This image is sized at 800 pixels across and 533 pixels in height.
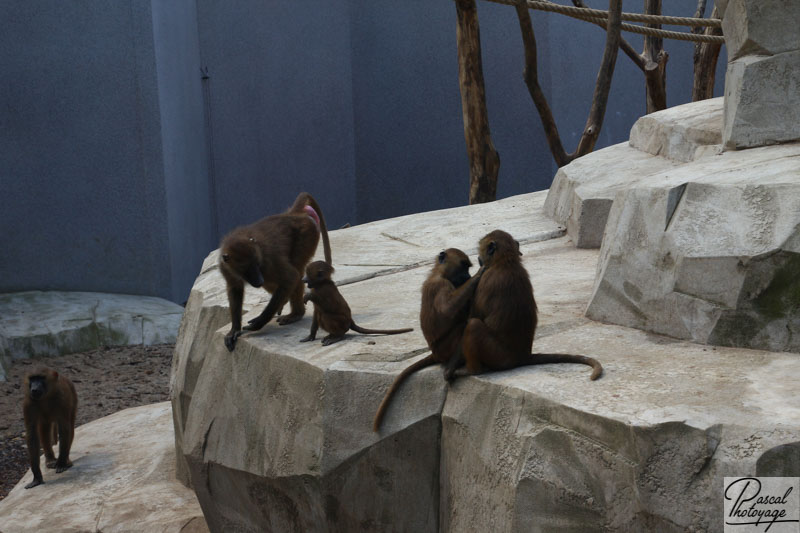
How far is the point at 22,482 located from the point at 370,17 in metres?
9.78

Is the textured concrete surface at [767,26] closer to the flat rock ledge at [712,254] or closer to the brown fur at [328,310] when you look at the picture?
the flat rock ledge at [712,254]

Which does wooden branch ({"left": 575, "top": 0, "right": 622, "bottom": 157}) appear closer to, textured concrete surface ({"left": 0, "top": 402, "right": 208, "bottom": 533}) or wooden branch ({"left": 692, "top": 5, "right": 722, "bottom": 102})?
wooden branch ({"left": 692, "top": 5, "right": 722, "bottom": 102})

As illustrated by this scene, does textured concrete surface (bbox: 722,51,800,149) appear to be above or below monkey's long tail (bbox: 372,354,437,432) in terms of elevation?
above

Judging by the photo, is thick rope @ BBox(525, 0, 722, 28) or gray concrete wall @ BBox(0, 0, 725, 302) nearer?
thick rope @ BBox(525, 0, 722, 28)

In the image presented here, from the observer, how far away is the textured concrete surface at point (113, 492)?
16.8 ft

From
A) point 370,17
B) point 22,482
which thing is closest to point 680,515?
point 22,482

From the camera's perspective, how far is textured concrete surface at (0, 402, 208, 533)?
5113mm

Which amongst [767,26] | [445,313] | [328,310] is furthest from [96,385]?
[767,26]

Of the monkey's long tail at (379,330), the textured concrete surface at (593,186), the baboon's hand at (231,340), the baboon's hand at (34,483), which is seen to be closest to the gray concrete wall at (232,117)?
the baboon's hand at (34,483)

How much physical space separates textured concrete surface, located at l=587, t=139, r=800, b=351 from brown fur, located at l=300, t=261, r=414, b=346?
105cm

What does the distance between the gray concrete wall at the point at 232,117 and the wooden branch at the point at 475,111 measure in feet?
12.3

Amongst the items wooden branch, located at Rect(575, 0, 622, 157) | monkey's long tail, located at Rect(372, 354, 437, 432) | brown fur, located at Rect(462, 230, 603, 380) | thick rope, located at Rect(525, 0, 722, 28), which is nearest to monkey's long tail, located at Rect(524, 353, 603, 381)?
brown fur, located at Rect(462, 230, 603, 380)

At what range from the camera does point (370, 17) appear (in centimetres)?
1384

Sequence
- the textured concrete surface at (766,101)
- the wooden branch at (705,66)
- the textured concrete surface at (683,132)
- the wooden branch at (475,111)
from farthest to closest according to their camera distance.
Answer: the wooden branch at (705,66) < the wooden branch at (475,111) < the textured concrete surface at (683,132) < the textured concrete surface at (766,101)
